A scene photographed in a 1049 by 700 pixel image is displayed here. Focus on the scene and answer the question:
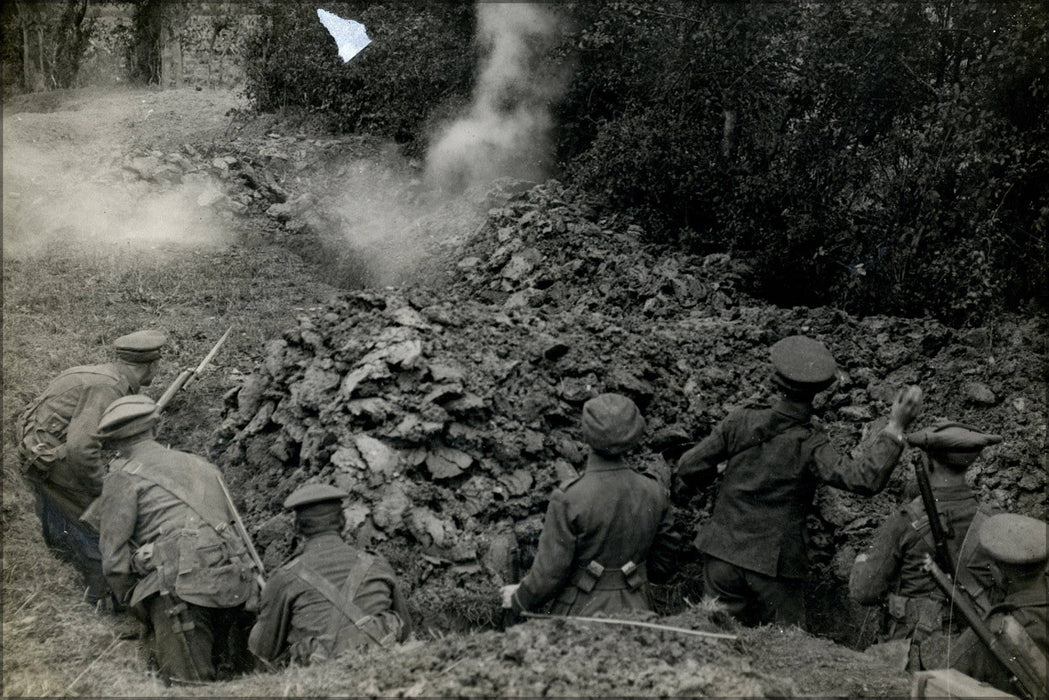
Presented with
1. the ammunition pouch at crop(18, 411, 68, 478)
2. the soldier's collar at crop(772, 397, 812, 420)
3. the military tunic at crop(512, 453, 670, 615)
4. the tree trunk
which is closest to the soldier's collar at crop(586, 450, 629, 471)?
the military tunic at crop(512, 453, 670, 615)

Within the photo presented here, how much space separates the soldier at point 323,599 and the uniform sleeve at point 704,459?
179cm

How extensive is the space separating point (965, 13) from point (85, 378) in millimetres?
8562

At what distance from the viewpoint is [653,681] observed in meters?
2.87

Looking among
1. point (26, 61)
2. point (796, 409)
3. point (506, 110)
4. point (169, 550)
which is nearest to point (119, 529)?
point (169, 550)

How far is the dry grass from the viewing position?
408 cm

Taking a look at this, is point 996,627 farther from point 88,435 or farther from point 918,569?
point 88,435

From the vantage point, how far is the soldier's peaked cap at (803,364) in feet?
12.8

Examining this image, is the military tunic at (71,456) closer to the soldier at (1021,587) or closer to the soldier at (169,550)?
the soldier at (169,550)

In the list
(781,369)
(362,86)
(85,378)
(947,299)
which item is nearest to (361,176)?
(362,86)

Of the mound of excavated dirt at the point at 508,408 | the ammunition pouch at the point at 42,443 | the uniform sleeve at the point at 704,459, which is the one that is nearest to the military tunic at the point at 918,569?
the uniform sleeve at the point at 704,459

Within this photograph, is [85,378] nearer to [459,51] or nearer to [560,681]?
[560,681]

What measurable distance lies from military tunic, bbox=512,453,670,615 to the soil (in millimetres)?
317

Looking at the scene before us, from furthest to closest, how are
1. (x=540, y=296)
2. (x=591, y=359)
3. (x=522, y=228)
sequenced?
(x=522, y=228)
(x=540, y=296)
(x=591, y=359)

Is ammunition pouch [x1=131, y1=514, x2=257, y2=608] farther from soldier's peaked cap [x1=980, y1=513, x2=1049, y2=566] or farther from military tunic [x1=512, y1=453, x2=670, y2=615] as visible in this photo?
soldier's peaked cap [x1=980, y1=513, x2=1049, y2=566]
